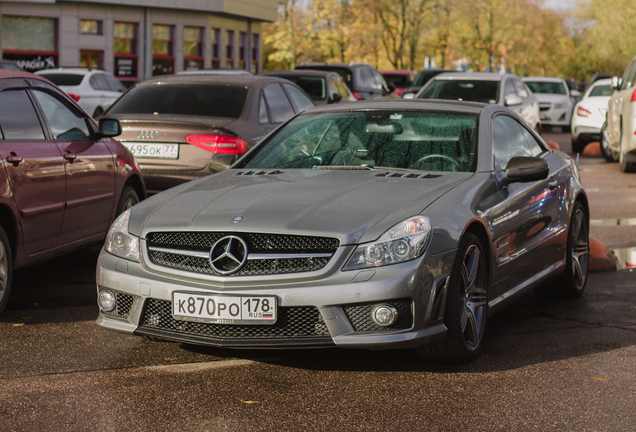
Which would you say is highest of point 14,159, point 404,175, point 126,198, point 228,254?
point 404,175

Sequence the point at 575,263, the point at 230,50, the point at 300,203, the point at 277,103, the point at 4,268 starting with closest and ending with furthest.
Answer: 1. the point at 300,203
2. the point at 4,268
3. the point at 575,263
4. the point at 277,103
5. the point at 230,50

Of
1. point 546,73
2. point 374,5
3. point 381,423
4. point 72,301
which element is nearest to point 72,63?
point 374,5

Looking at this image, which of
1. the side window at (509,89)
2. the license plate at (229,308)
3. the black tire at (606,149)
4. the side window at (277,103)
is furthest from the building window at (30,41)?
the license plate at (229,308)

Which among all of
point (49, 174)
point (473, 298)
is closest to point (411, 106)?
point (473, 298)

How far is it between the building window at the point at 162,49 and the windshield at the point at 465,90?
3029cm

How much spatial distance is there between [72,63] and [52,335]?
37846 mm

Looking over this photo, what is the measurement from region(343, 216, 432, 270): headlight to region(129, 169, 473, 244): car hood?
0.13 feet

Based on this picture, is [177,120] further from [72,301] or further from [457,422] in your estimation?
[457,422]

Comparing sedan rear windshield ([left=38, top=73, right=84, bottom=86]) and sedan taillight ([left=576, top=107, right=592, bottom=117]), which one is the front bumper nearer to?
sedan taillight ([left=576, top=107, right=592, bottom=117])

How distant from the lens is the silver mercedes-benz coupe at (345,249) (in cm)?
458

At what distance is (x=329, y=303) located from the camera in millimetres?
4539

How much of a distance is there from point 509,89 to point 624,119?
220 cm

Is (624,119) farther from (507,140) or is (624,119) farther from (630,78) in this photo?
(507,140)

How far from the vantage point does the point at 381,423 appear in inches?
161
